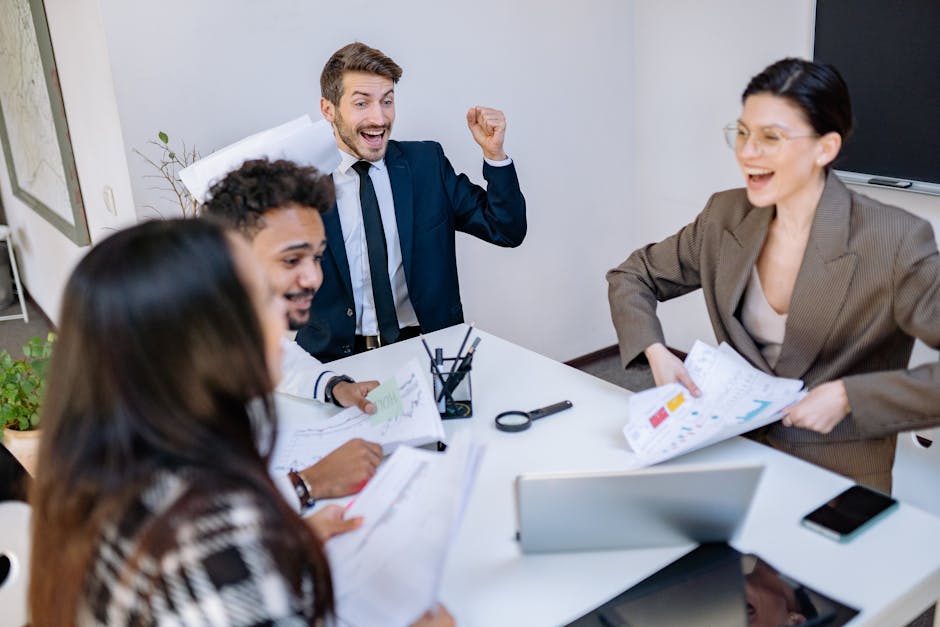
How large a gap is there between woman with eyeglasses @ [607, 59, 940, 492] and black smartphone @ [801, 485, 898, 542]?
19cm

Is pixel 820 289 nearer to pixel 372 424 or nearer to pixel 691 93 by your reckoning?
pixel 372 424

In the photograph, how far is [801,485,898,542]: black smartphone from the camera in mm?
1241

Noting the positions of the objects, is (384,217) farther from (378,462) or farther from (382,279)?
(378,462)

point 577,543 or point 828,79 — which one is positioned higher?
point 828,79

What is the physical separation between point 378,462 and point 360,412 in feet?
0.87

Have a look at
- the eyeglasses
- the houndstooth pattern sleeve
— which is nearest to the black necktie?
the eyeglasses

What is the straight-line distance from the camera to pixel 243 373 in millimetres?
792

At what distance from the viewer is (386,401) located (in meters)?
1.71

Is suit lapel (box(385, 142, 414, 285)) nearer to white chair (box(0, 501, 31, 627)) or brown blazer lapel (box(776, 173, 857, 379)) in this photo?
brown blazer lapel (box(776, 173, 857, 379))

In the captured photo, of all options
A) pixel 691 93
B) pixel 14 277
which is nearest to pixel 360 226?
pixel 691 93

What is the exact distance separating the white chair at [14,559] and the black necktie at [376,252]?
1.13 meters

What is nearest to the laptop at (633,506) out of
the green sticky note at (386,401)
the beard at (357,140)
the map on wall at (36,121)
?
the green sticky note at (386,401)

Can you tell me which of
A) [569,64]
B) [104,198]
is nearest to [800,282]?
[569,64]

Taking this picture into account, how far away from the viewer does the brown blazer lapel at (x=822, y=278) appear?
1.62 metres
